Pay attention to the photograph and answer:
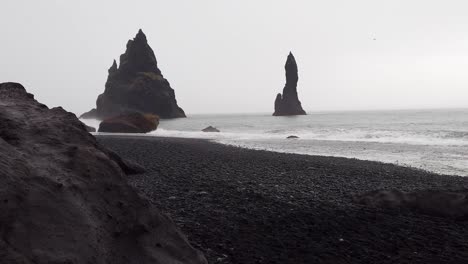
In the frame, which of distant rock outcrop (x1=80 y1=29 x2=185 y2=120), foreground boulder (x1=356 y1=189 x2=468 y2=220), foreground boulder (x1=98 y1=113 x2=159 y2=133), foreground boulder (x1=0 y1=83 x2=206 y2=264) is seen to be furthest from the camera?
distant rock outcrop (x1=80 y1=29 x2=185 y2=120)

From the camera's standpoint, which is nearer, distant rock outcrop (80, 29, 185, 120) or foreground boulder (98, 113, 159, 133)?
foreground boulder (98, 113, 159, 133)

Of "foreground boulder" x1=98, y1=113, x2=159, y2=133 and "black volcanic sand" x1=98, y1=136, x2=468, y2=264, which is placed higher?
"foreground boulder" x1=98, y1=113, x2=159, y2=133

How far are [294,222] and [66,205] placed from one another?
4713mm

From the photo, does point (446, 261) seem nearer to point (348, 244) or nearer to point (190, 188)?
point (348, 244)

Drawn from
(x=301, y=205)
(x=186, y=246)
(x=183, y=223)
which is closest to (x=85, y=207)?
(x=186, y=246)

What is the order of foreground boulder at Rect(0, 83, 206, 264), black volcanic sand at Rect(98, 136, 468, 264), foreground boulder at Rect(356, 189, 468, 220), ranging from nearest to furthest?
foreground boulder at Rect(0, 83, 206, 264) < black volcanic sand at Rect(98, 136, 468, 264) < foreground boulder at Rect(356, 189, 468, 220)

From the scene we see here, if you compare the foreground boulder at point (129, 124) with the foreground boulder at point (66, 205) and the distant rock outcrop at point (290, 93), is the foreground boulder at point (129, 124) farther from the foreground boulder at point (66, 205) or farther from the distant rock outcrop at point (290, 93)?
the distant rock outcrop at point (290, 93)

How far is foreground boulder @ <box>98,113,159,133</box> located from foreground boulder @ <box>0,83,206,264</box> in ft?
133

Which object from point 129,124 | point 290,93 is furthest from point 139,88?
point 129,124

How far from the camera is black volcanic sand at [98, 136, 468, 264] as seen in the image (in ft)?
19.7

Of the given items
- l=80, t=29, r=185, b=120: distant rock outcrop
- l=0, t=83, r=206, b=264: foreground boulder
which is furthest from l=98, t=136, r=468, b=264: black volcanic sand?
l=80, t=29, r=185, b=120: distant rock outcrop

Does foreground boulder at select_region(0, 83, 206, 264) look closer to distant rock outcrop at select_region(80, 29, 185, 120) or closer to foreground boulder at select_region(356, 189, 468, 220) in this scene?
foreground boulder at select_region(356, 189, 468, 220)

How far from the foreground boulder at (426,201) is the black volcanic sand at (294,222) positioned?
29 centimetres

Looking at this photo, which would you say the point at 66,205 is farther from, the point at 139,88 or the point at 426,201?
the point at 139,88
